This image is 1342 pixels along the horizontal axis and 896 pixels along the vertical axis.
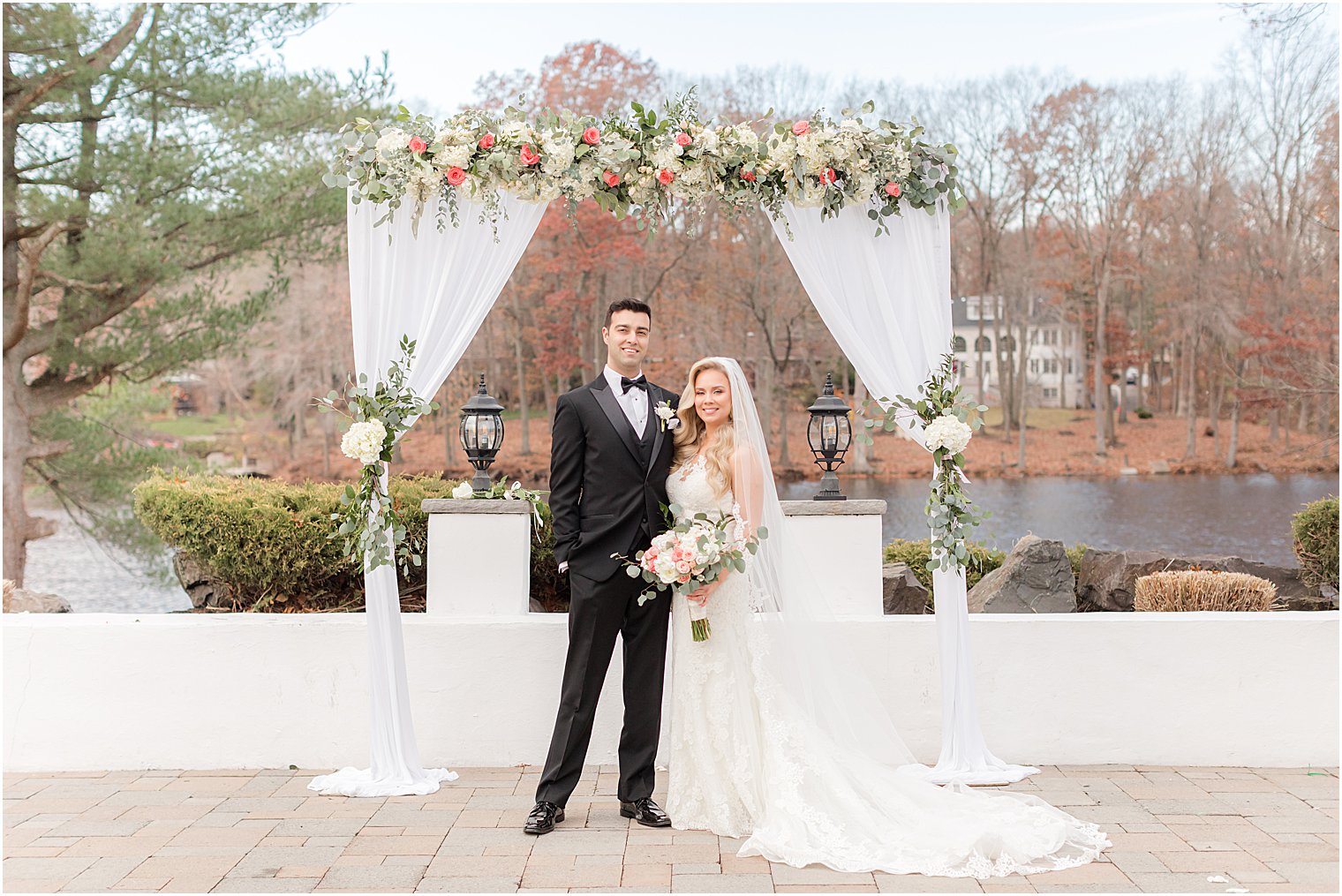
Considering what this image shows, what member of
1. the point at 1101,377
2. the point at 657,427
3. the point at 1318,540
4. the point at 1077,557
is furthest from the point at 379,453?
the point at 1101,377

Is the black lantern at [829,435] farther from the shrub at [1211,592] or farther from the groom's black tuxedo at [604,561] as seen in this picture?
the shrub at [1211,592]

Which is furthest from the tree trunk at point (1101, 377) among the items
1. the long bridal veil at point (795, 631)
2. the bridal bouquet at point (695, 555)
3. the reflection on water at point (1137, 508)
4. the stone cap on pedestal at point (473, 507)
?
the bridal bouquet at point (695, 555)

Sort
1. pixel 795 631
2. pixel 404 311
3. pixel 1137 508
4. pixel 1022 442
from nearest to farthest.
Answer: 1. pixel 795 631
2. pixel 404 311
3. pixel 1137 508
4. pixel 1022 442

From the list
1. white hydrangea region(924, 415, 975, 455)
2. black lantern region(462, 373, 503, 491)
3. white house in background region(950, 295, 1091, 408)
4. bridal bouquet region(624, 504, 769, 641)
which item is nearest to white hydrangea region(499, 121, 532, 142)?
black lantern region(462, 373, 503, 491)

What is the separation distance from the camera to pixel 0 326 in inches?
406

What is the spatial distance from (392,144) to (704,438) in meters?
1.62

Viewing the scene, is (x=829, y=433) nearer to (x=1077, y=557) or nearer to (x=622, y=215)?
(x=622, y=215)

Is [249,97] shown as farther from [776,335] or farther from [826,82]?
[826,82]

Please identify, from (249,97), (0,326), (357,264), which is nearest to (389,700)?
(357,264)

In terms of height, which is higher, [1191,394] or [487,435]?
[1191,394]

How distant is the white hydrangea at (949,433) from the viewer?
4254 millimetres

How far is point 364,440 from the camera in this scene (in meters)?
4.17

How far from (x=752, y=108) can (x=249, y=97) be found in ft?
41.3

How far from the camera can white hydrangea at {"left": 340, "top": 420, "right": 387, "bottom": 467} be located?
4.16m
